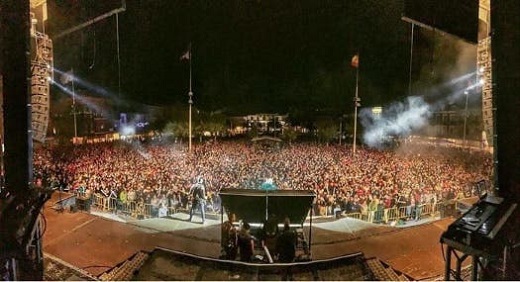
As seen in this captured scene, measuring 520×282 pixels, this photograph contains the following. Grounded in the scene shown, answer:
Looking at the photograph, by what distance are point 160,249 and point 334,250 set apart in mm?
3857

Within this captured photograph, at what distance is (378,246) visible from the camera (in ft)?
25.7

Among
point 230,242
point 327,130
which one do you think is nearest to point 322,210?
point 230,242

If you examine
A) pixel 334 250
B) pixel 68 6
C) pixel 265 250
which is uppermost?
pixel 68 6

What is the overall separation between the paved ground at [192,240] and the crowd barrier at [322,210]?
1705mm

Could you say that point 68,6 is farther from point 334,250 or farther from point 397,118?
point 397,118

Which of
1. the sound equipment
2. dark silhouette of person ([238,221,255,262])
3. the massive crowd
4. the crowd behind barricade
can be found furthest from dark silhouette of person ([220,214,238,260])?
the massive crowd

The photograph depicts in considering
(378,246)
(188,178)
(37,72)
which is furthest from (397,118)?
(37,72)

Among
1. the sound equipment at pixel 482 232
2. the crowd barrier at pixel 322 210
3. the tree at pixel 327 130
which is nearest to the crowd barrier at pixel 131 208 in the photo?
the crowd barrier at pixel 322 210

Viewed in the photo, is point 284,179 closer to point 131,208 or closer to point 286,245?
point 131,208

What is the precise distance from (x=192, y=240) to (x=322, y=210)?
15.9 feet

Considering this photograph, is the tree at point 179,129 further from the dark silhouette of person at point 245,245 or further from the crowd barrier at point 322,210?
the dark silhouette of person at point 245,245

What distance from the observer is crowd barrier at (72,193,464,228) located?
10953mm

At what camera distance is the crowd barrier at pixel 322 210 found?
11.0m

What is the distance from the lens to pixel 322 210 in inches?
444
